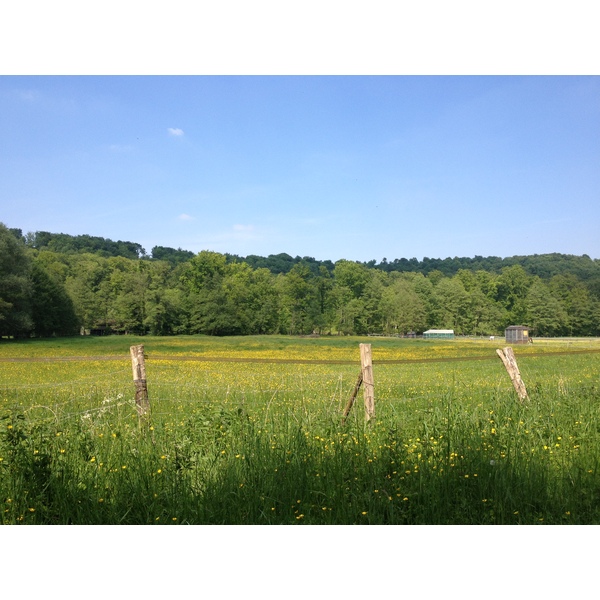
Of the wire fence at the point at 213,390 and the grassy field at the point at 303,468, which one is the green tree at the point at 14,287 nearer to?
the wire fence at the point at 213,390

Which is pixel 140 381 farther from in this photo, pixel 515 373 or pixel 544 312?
pixel 544 312

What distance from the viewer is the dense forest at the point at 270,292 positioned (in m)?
8.69

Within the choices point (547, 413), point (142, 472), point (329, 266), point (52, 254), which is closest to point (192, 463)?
point (142, 472)

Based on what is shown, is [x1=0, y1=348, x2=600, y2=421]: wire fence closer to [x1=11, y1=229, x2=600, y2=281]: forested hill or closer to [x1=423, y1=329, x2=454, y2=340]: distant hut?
[x1=423, y1=329, x2=454, y2=340]: distant hut

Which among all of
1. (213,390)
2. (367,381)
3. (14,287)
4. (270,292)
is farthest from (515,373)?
(14,287)

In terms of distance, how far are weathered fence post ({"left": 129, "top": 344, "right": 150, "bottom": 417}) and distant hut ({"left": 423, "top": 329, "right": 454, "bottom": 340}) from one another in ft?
22.0

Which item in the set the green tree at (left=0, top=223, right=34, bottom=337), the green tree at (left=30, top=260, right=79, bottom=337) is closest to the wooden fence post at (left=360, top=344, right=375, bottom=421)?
the green tree at (left=30, top=260, right=79, bottom=337)

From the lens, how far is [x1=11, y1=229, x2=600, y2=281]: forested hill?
8.46 metres

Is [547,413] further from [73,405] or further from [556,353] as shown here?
[73,405]

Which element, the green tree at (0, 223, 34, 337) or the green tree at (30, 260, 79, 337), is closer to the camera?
the green tree at (0, 223, 34, 337)

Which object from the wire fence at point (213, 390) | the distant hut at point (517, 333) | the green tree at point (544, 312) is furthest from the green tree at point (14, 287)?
the green tree at point (544, 312)

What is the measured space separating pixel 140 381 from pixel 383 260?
709 centimetres

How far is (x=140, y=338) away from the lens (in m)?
11.3
